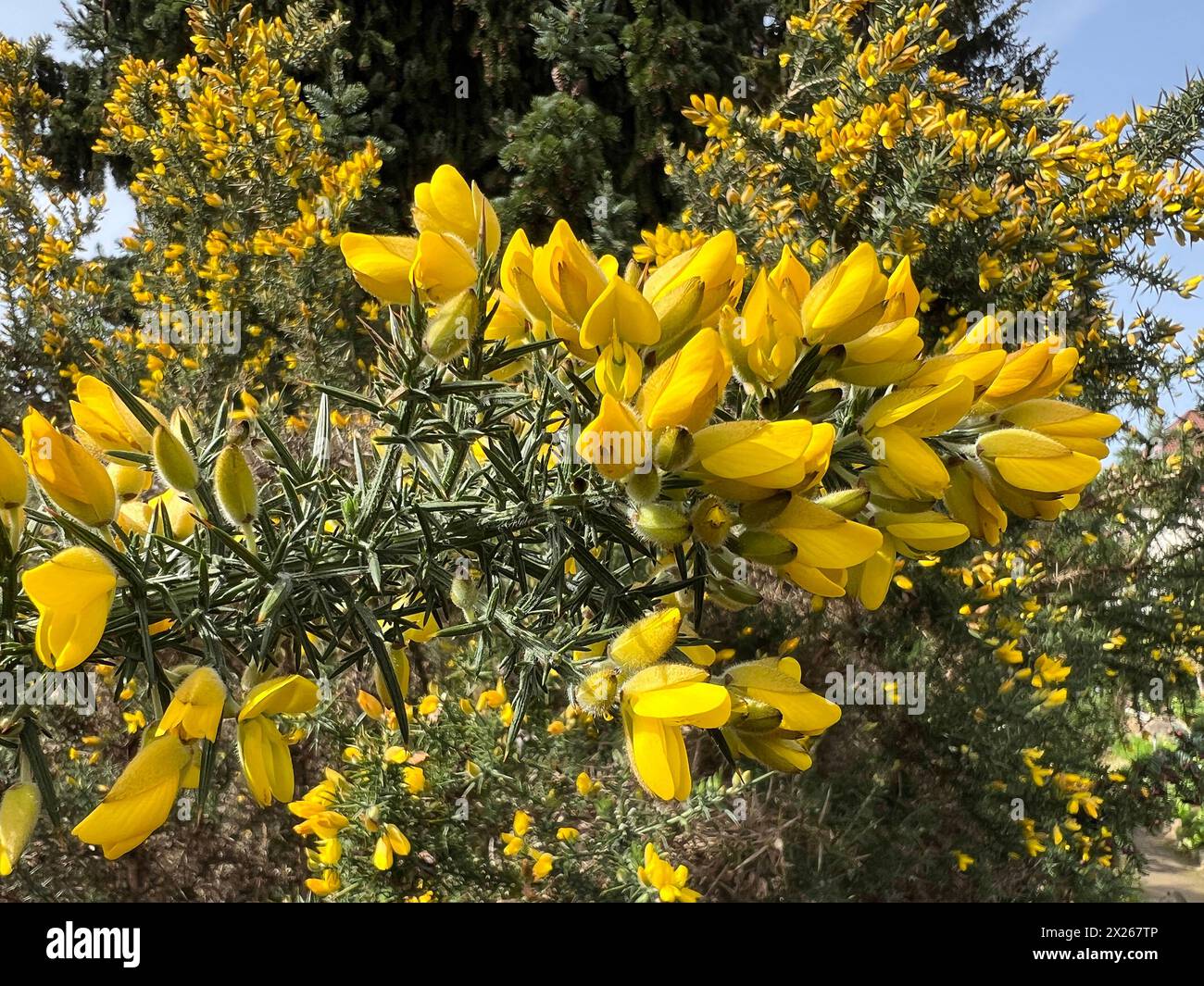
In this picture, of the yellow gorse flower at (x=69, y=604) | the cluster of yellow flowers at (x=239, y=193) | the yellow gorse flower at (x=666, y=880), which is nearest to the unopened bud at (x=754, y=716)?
the yellow gorse flower at (x=69, y=604)

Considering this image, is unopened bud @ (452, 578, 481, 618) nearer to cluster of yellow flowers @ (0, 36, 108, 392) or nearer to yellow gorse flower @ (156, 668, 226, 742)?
yellow gorse flower @ (156, 668, 226, 742)

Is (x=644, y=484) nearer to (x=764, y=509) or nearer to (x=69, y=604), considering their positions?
(x=764, y=509)

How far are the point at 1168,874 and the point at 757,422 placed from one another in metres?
5.54

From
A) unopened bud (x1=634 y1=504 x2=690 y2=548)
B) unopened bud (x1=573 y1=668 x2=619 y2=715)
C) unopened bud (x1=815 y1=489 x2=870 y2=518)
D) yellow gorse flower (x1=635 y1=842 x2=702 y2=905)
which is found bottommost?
yellow gorse flower (x1=635 y1=842 x2=702 y2=905)

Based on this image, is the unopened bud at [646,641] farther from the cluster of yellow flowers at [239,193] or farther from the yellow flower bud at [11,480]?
the cluster of yellow flowers at [239,193]

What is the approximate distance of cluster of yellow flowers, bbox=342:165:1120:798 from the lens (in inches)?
15.7

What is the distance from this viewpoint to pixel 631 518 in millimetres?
444

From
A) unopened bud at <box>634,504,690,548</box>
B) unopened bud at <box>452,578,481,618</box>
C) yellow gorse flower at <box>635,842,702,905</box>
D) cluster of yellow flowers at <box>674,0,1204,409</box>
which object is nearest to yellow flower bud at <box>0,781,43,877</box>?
unopened bud at <box>452,578,481,618</box>

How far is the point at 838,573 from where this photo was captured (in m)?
0.44

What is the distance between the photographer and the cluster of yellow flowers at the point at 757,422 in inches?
15.7

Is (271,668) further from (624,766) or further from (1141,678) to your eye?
(1141,678)

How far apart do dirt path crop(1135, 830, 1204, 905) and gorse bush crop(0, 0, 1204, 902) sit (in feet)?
4.32

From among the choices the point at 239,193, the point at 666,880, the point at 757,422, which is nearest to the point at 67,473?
the point at 757,422
